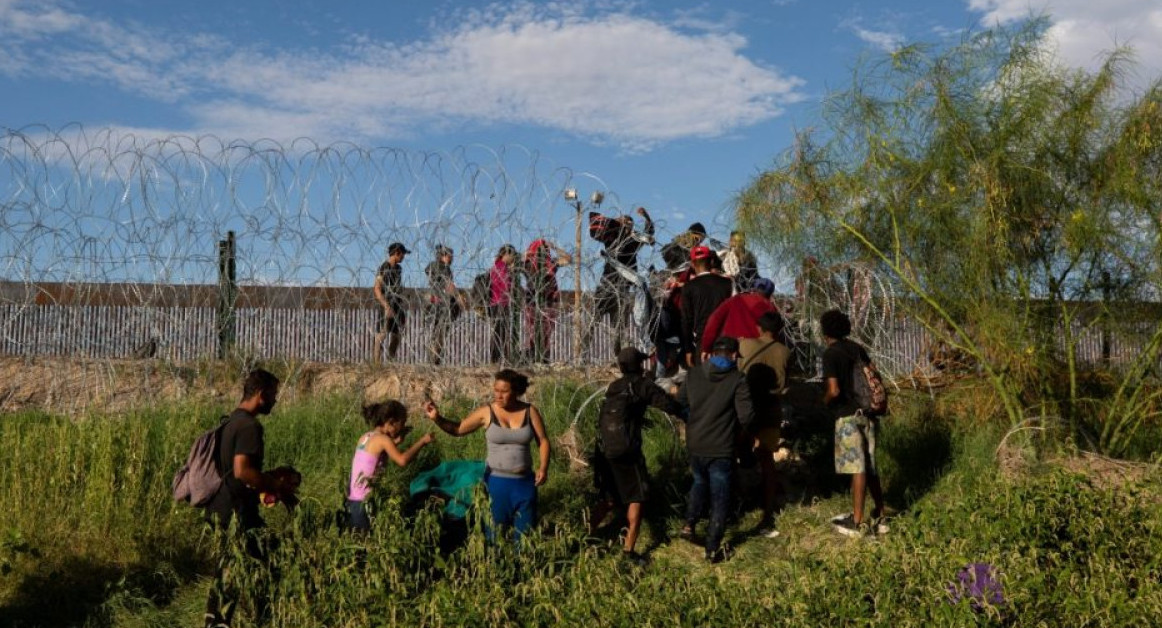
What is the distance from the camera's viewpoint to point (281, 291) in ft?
27.8

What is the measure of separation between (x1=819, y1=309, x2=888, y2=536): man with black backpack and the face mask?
788 millimetres

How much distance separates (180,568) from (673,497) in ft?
11.1

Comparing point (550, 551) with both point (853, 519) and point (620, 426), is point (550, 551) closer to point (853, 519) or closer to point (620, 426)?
point (620, 426)

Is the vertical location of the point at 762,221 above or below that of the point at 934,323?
above

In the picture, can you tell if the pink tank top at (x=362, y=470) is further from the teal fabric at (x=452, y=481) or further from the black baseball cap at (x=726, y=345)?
the black baseball cap at (x=726, y=345)

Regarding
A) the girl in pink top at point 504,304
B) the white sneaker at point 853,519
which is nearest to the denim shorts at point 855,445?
the white sneaker at point 853,519

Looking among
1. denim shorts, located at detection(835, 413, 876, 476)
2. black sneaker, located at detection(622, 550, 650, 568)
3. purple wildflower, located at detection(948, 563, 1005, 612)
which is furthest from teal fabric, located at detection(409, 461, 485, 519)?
purple wildflower, located at detection(948, 563, 1005, 612)

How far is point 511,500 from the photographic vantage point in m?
6.08

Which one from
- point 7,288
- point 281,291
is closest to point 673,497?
point 281,291

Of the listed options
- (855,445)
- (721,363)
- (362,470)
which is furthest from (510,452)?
(855,445)

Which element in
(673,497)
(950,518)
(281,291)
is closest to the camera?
(950,518)

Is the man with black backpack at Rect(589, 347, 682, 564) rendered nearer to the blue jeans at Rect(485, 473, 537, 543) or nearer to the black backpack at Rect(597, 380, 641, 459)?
the black backpack at Rect(597, 380, 641, 459)

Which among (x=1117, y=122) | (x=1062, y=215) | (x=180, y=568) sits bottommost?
(x=180, y=568)

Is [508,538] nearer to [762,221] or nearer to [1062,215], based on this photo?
[762,221]
